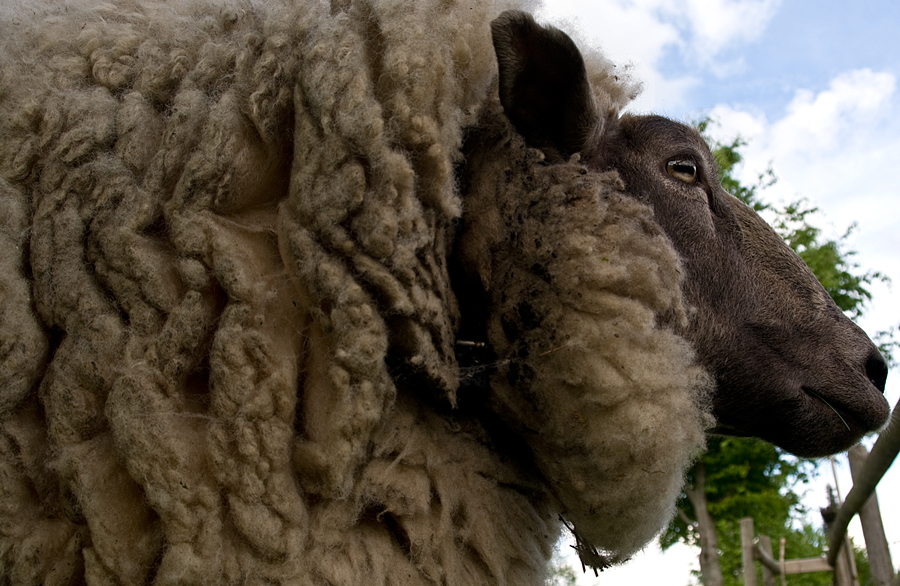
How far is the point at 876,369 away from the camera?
2225 mm

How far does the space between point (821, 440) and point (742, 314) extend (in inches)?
18.5

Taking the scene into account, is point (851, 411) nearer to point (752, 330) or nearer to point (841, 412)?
point (841, 412)

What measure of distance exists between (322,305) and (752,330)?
1.36 metres

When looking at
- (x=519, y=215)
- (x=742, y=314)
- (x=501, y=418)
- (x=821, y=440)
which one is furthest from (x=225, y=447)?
(x=821, y=440)

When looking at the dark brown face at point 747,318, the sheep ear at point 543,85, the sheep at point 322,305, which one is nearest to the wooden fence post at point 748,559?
the dark brown face at point 747,318

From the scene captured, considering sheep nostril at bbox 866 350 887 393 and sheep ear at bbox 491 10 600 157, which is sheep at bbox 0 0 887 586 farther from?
sheep nostril at bbox 866 350 887 393

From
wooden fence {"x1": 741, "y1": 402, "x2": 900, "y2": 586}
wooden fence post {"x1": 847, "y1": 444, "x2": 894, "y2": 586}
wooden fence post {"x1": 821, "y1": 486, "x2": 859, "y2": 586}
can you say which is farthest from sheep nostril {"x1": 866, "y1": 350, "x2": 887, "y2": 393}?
wooden fence post {"x1": 821, "y1": 486, "x2": 859, "y2": 586}

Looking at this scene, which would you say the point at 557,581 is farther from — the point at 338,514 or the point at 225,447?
the point at 225,447

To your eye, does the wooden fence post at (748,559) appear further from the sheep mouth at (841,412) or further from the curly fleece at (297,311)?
the curly fleece at (297,311)

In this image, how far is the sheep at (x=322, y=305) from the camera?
147 cm

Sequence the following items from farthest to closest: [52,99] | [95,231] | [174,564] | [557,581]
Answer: [557,581], [52,99], [95,231], [174,564]

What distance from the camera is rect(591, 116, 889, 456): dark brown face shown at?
6.91ft

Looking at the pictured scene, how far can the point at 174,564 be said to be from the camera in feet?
4.59

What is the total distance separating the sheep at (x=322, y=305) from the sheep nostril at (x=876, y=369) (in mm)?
638
